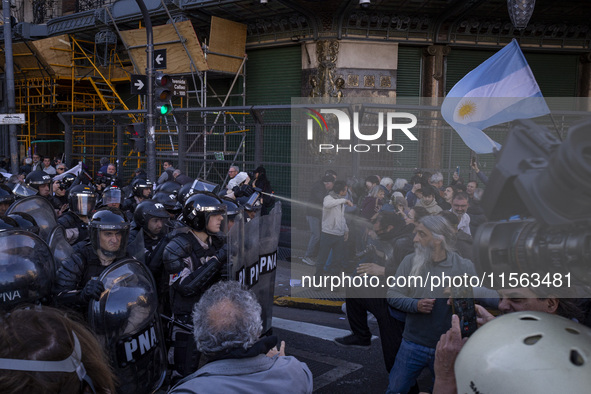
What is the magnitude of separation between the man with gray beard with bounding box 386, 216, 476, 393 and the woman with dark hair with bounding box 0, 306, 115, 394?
8.67 ft

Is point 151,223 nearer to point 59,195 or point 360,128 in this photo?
point 59,195

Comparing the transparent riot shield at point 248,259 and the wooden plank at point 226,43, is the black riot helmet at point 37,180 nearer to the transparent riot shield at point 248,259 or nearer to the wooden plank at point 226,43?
the transparent riot shield at point 248,259

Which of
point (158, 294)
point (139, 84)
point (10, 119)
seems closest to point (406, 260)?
point (158, 294)

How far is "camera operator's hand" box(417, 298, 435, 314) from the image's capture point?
3918 millimetres

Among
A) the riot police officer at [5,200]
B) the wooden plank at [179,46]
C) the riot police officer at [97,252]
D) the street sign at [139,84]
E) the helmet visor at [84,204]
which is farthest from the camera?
the wooden plank at [179,46]

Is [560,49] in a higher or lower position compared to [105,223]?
higher

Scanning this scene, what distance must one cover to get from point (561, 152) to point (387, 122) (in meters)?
7.24

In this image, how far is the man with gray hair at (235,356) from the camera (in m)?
2.39

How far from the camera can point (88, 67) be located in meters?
20.2

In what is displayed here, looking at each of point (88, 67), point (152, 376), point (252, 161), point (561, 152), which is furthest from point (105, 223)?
point (88, 67)

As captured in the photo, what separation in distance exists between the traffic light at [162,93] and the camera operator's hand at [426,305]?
858cm

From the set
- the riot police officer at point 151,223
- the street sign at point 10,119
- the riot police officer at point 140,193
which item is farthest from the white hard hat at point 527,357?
the street sign at point 10,119

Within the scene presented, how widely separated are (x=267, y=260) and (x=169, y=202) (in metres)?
2.75

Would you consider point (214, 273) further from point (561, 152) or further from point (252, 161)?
point (252, 161)
